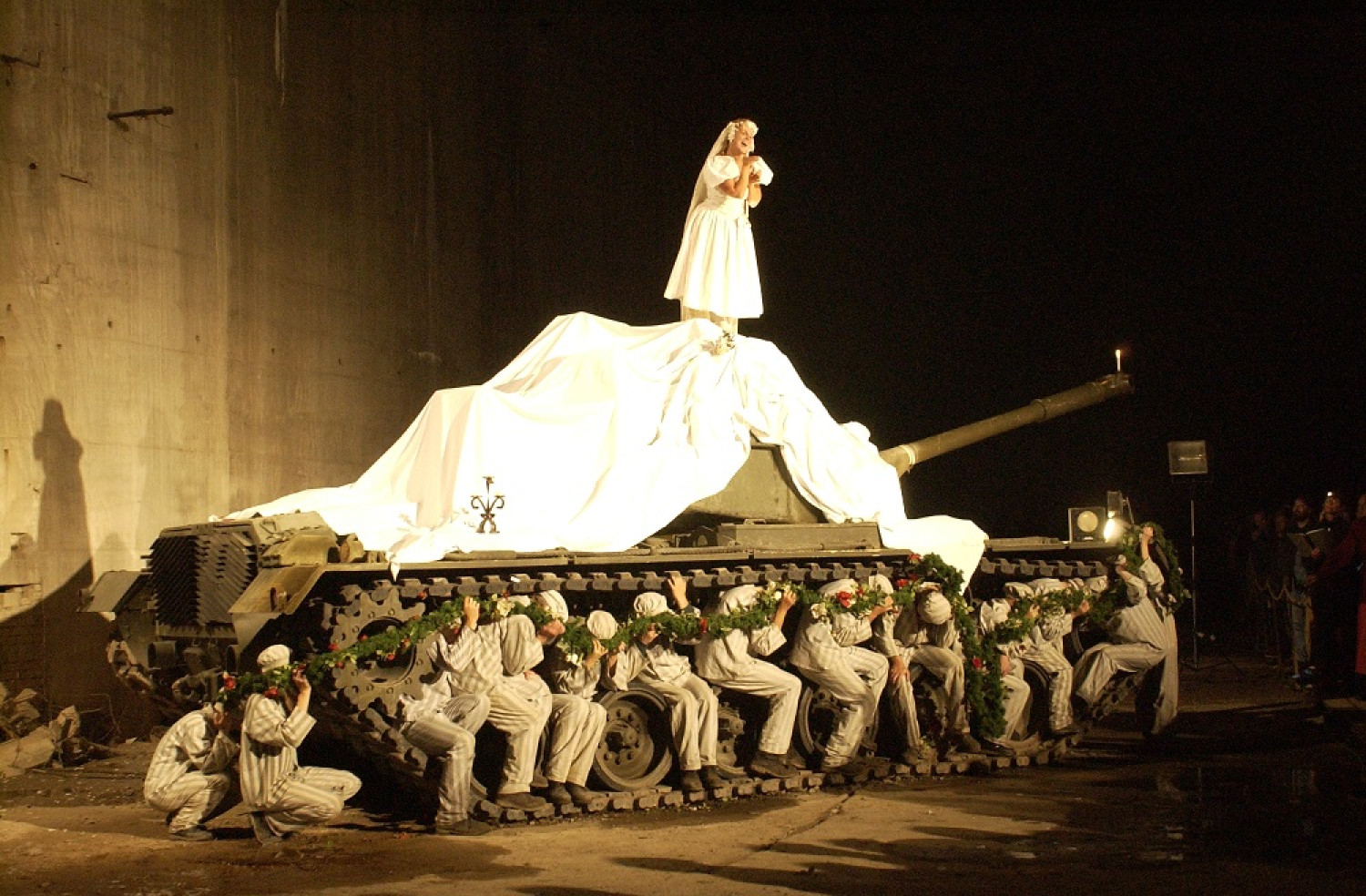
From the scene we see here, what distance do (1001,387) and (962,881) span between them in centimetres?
1423

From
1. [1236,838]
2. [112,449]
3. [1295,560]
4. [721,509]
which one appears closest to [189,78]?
[112,449]

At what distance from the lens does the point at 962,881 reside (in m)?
7.51

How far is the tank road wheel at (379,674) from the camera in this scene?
8.70m

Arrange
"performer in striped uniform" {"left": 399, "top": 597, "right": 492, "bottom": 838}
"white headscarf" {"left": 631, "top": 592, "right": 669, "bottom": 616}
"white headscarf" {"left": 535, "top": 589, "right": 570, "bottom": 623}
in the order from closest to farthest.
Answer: "performer in striped uniform" {"left": 399, "top": 597, "right": 492, "bottom": 838}
"white headscarf" {"left": 535, "top": 589, "right": 570, "bottom": 623}
"white headscarf" {"left": 631, "top": 592, "right": 669, "bottom": 616}

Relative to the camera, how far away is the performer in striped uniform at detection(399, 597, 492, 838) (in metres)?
8.98

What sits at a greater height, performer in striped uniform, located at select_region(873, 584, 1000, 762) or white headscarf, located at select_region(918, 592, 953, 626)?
white headscarf, located at select_region(918, 592, 953, 626)

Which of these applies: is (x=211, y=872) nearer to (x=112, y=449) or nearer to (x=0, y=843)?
(x=0, y=843)

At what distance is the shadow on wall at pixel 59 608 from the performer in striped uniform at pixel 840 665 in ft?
21.1

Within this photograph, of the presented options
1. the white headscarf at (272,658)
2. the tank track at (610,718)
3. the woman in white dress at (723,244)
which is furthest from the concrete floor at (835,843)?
the woman in white dress at (723,244)

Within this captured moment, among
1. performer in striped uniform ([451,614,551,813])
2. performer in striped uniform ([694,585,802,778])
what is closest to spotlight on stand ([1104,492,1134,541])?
performer in striped uniform ([694,585,802,778])

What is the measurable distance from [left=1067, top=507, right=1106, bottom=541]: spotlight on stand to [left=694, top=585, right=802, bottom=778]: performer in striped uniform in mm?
3916

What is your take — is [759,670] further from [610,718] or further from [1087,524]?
[1087,524]

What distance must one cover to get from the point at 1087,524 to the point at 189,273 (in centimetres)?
917

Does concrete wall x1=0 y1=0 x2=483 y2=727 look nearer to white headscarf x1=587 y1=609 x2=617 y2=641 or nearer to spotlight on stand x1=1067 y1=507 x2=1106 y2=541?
white headscarf x1=587 y1=609 x2=617 y2=641
